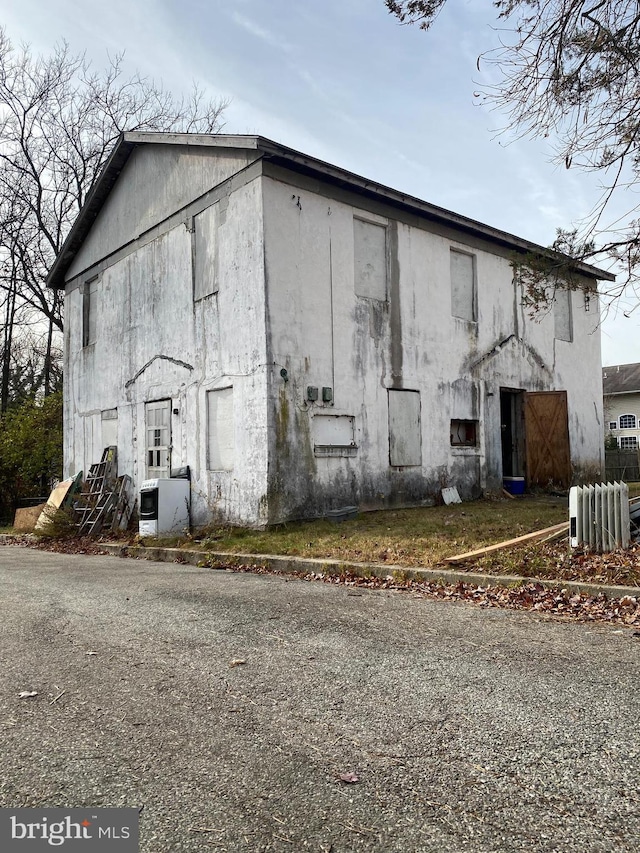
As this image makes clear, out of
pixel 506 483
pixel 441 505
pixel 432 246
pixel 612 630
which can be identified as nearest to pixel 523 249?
pixel 432 246

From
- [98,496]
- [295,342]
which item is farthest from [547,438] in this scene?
[98,496]

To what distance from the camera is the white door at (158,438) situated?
14.8 metres

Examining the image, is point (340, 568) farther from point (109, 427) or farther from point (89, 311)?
point (89, 311)

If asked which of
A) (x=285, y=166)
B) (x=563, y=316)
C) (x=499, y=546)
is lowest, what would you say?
(x=499, y=546)

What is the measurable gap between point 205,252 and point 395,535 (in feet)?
23.6

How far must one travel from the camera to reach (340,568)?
8.42 m

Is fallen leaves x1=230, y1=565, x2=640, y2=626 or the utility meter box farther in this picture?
the utility meter box

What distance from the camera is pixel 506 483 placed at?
17.1m

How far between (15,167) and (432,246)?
17894 mm

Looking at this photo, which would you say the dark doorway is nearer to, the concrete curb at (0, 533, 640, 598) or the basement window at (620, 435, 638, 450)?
the concrete curb at (0, 533, 640, 598)

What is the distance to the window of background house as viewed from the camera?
18.4 metres

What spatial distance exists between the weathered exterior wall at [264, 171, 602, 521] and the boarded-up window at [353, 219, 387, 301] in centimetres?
12

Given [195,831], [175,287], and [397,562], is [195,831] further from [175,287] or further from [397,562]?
[175,287]

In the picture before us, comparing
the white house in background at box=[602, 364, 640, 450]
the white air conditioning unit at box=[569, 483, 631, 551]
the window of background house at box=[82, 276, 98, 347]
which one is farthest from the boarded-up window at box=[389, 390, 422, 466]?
the white house in background at box=[602, 364, 640, 450]
